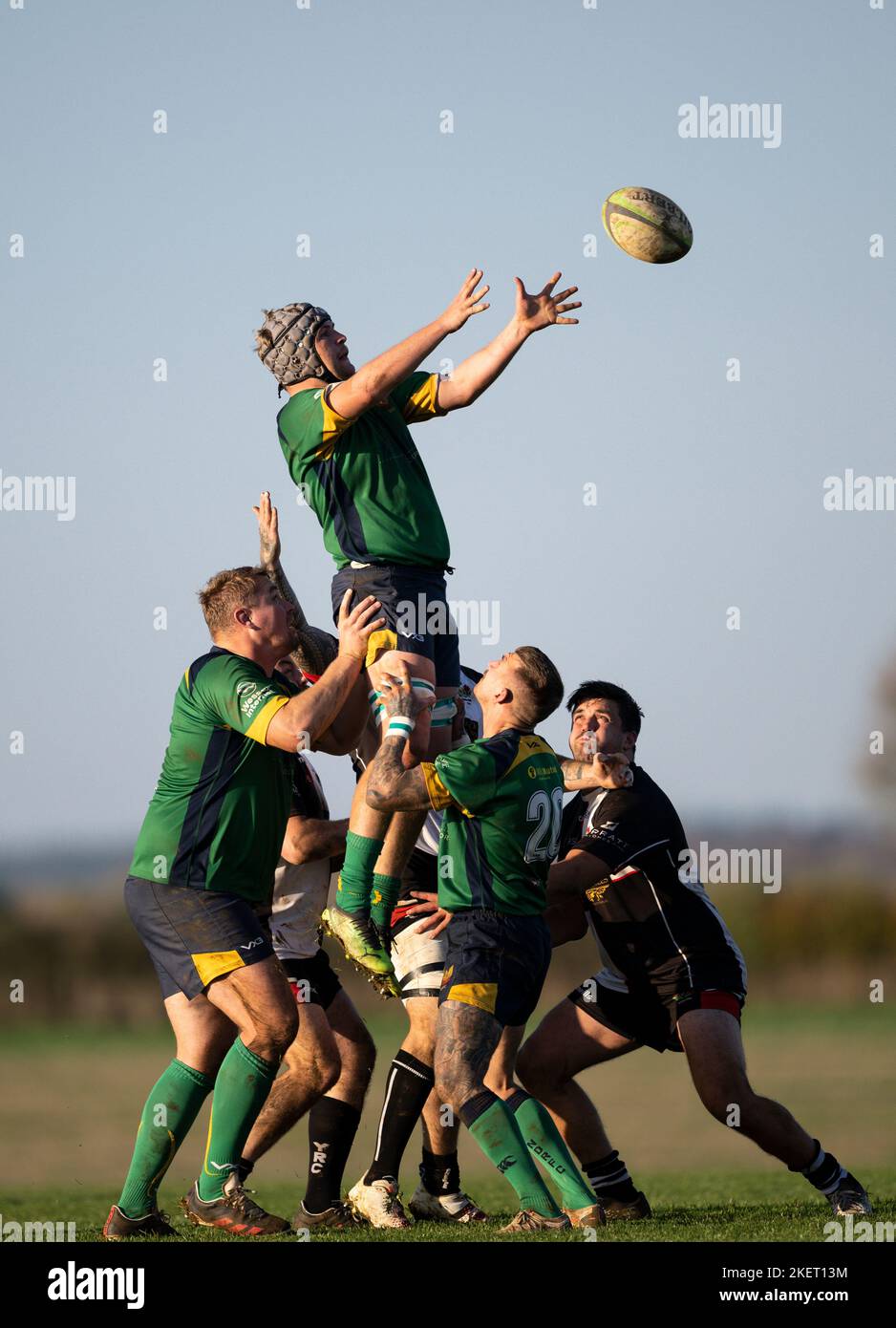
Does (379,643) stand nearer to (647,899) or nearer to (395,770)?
(395,770)

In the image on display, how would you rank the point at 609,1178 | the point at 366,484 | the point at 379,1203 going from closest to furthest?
the point at 366,484, the point at 379,1203, the point at 609,1178

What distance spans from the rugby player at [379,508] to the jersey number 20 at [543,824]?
743 mm

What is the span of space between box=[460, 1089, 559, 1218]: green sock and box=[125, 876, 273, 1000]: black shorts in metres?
1.18

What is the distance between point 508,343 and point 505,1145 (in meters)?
3.72

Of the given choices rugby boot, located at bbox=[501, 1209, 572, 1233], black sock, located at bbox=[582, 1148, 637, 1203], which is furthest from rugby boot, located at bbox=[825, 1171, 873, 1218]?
rugby boot, located at bbox=[501, 1209, 572, 1233]

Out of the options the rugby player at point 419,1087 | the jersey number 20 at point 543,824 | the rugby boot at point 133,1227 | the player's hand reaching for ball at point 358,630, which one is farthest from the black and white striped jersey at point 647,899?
the rugby boot at point 133,1227

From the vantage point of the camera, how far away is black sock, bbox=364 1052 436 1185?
8.83 meters

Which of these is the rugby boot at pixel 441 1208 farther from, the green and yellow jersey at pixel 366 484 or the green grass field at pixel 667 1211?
the green and yellow jersey at pixel 366 484

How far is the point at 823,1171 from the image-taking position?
8547mm

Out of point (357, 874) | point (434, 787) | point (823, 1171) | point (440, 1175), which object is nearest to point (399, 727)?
point (434, 787)

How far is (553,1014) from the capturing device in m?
9.21

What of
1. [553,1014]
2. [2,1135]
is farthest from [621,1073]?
[553,1014]

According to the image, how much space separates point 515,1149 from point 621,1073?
46.5 metres
